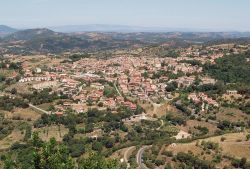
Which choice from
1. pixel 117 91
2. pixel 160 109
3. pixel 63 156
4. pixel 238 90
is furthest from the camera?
pixel 117 91

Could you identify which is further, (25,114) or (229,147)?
(25,114)

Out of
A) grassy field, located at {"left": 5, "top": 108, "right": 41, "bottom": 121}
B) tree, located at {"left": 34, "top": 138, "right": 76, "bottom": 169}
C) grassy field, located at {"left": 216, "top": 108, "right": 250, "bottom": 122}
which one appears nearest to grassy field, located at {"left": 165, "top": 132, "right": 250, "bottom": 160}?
grassy field, located at {"left": 216, "top": 108, "right": 250, "bottom": 122}

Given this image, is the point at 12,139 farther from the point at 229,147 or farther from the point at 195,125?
the point at 229,147

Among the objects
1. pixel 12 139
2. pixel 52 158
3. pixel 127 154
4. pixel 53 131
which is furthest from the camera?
pixel 53 131

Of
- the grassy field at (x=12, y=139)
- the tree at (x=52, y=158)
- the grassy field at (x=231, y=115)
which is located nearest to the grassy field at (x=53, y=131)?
the grassy field at (x=12, y=139)

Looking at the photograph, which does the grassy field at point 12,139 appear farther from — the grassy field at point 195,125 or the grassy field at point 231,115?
the grassy field at point 231,115

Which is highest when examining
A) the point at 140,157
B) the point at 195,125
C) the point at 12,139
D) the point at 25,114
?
the point at 140,157

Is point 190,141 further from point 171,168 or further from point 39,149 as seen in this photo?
point 39,149

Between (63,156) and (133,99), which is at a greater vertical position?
(63,156)

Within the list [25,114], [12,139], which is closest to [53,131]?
[12,139]

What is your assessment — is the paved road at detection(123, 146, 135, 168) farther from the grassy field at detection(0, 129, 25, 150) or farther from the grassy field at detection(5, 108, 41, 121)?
the grassy field at detection(5, 108, 41, 121)

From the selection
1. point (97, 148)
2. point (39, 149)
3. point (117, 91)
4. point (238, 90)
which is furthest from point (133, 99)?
point (39, 149)
